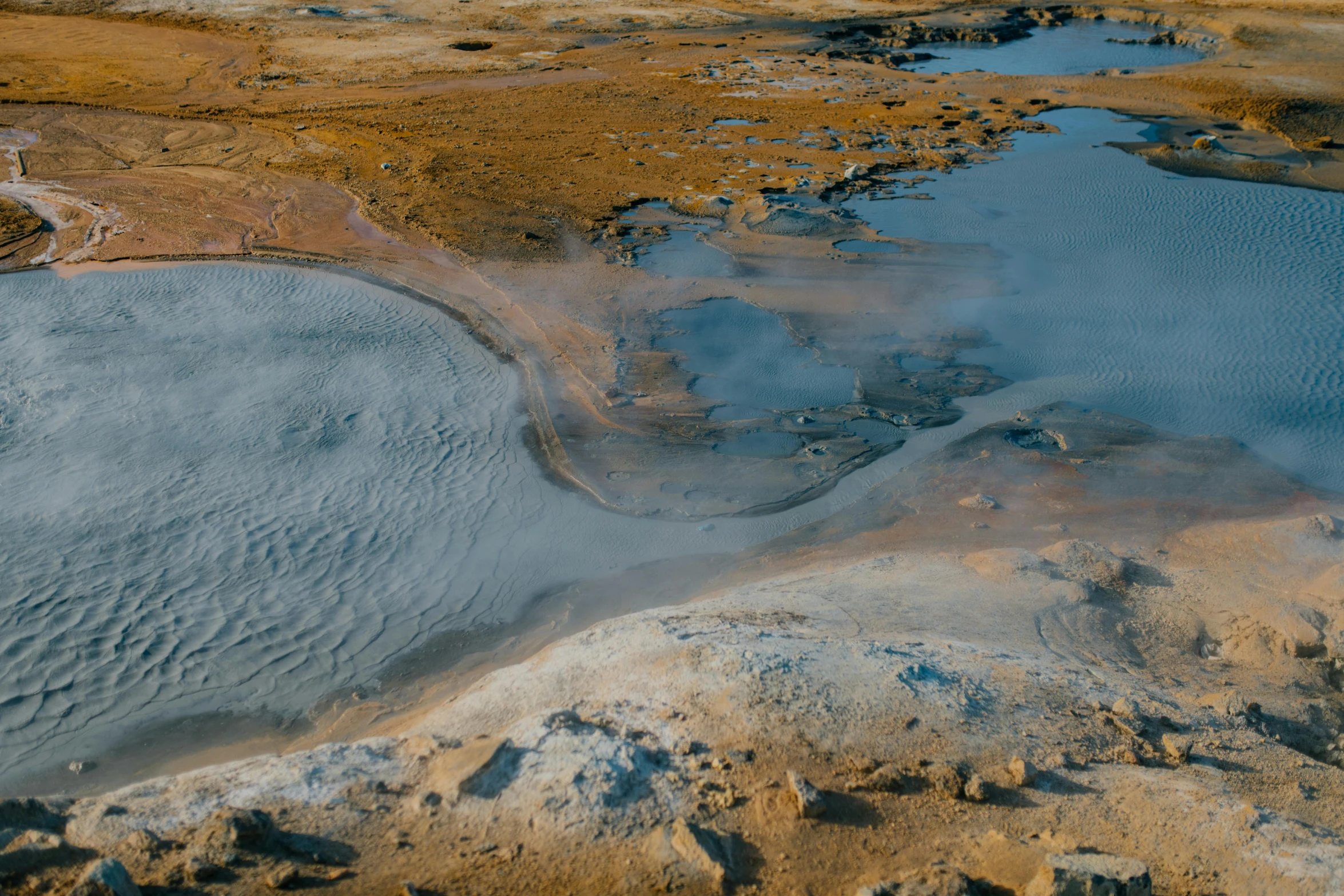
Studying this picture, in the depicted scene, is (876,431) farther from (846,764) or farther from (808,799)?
(808,799)

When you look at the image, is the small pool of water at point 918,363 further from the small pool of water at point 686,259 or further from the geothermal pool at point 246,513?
the geothermal pool at point 246,513

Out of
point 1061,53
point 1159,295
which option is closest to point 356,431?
point 1159,295

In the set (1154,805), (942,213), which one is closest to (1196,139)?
(942,213)

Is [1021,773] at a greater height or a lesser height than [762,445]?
lesser

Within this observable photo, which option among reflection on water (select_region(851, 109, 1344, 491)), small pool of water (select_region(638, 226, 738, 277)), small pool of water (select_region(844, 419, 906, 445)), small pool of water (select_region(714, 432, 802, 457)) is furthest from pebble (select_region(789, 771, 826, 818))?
small pool of water (select_region(638, 226, 738, 277))

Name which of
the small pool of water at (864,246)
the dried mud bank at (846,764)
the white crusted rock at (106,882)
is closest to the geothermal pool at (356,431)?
the small pool of water at (864,246)

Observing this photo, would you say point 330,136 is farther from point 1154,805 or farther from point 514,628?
point 1154,805
